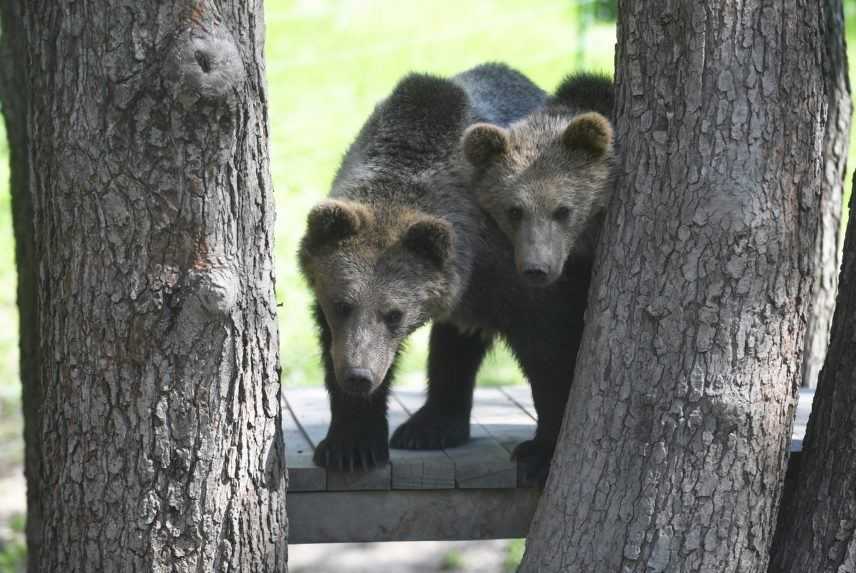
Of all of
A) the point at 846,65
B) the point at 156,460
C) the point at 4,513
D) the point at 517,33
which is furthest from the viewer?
the point at 517,33

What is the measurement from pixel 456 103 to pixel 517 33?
8425 mm

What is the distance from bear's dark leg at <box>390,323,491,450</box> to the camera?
5.15 meters

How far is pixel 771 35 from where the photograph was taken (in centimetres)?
385

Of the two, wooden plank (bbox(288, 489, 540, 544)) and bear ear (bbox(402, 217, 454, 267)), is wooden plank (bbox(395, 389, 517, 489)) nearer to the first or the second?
wooden plank (bbox(288, 489, 540, 544))

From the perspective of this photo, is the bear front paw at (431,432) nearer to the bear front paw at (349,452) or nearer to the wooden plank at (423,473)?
the wooden plank at (423,473)

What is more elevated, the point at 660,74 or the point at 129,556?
the point at 660,74

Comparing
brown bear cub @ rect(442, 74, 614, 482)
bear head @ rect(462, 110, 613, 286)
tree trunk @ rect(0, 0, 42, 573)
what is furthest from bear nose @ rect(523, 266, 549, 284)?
tree trunk @ rect(0, 0, 42, 573)

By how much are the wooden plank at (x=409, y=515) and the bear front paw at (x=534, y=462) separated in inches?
3.8

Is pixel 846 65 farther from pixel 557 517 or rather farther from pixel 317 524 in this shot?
pixel 317 524

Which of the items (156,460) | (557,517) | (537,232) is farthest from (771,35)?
(156,460)

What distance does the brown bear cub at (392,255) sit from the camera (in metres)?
4.46

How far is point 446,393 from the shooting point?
17.7ft

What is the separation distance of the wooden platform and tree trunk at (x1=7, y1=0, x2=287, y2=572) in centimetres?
79

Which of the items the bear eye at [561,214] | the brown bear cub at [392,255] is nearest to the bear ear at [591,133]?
the bear eye at [561,214]
